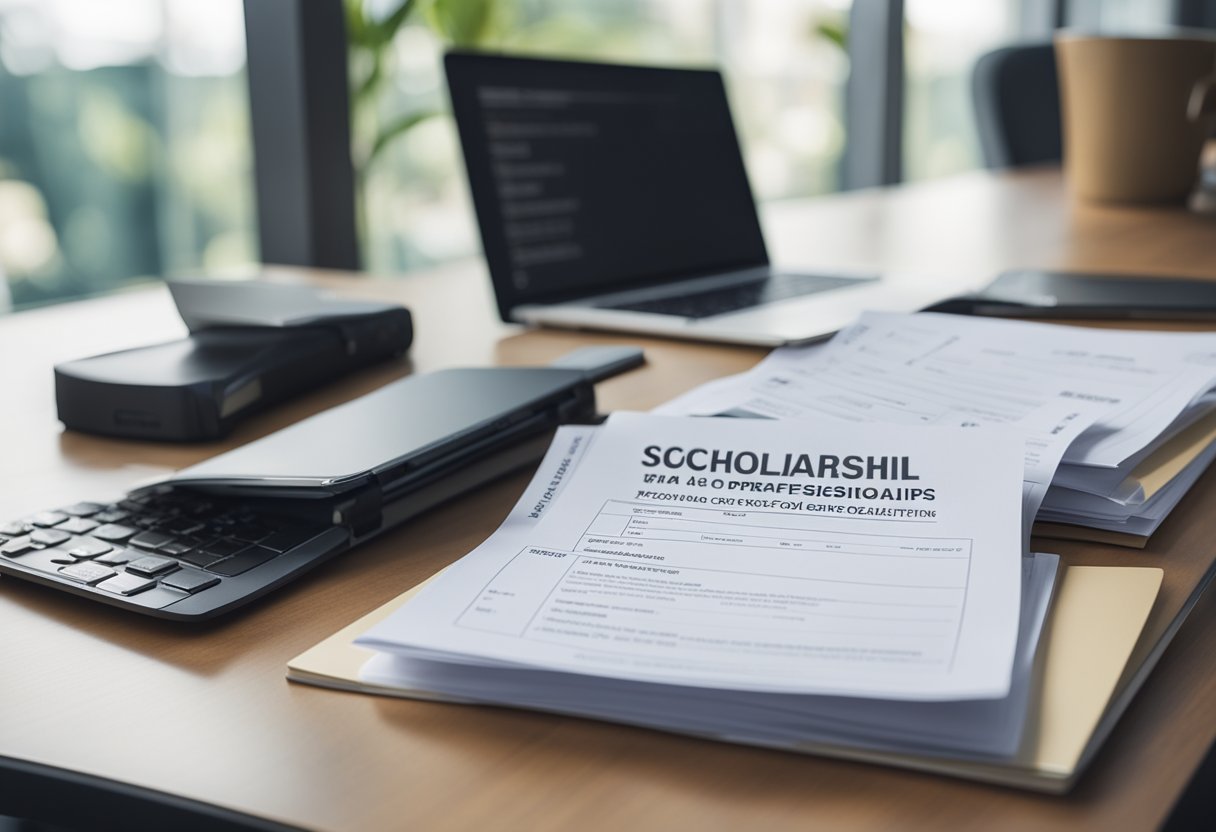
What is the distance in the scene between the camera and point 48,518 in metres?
0.56

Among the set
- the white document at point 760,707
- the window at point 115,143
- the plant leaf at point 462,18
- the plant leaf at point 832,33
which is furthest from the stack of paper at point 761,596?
the plant leaf at point 832,33

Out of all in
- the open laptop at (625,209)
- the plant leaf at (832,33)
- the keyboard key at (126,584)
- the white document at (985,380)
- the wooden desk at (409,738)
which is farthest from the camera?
the plant leaf at (832,33)

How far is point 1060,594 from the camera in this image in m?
0.48

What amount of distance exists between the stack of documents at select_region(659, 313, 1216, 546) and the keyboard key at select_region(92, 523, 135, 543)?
316mm

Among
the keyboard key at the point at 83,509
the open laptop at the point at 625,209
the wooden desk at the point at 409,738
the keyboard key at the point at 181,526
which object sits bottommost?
the wooden desk at the point at 409,738

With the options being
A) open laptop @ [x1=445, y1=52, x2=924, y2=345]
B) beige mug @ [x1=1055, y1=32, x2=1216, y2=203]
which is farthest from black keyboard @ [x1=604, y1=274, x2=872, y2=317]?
beige mug @ [x1=1055, y1=32, x2=1216, y2=203]

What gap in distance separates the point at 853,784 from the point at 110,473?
0.48m

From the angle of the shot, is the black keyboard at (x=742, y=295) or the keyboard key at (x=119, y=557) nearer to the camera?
the keyboard key at (x=119, y=557)

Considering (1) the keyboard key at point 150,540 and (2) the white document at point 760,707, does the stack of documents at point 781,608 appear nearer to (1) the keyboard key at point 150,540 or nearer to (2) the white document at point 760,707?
(2) the white document at point 760,707

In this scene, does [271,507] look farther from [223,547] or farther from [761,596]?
[761,596]

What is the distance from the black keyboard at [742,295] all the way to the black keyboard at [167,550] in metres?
0.50

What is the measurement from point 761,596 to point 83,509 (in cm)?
33

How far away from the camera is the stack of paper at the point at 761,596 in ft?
1.28

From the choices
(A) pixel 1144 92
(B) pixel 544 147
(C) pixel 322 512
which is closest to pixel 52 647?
(C) pixel 322 512
